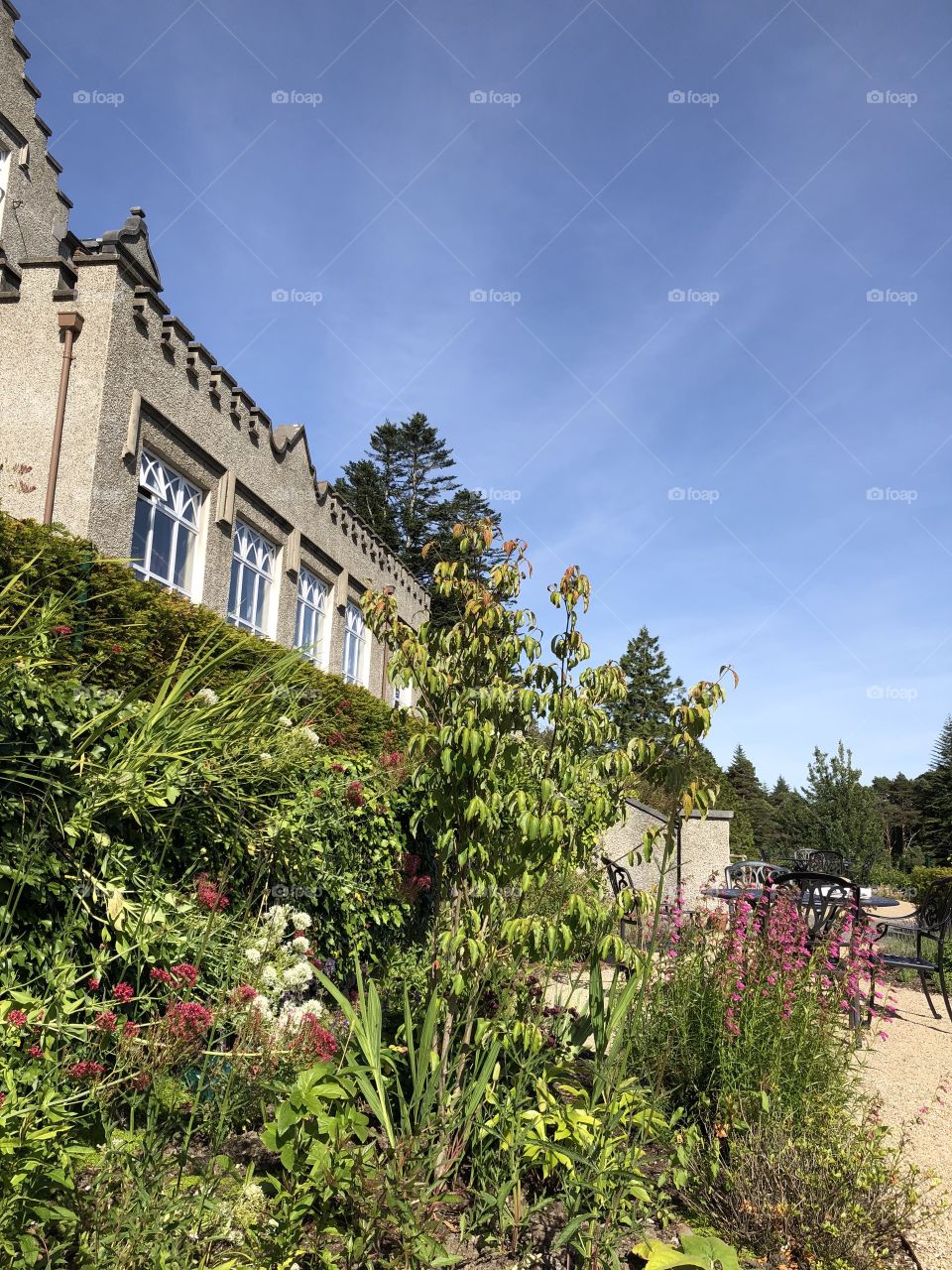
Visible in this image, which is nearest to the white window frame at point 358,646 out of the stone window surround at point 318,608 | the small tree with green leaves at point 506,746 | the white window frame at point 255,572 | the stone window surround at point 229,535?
the stone window surround at point 229,535

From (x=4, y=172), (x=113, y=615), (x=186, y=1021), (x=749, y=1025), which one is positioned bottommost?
(x=749, y=1025)

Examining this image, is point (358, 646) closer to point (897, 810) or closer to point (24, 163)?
point (24, 163)

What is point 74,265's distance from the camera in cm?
966

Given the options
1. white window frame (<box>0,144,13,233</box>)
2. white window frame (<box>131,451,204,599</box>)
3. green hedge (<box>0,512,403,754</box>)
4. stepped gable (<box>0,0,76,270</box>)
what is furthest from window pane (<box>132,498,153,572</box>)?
white window frame (<box>0,144,13,233</box>)

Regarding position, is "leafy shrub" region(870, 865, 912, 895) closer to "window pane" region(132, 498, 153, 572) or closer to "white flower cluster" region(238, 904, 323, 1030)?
"window pane" region(132, 498, 153, 572)

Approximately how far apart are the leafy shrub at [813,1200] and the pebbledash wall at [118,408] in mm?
4258

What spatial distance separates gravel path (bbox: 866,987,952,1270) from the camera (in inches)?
131

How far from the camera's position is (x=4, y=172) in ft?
41.0

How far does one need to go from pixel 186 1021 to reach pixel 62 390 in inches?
349

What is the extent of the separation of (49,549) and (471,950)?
433cm

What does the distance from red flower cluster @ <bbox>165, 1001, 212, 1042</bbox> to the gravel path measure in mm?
2810

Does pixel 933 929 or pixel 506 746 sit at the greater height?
pixel 506 746

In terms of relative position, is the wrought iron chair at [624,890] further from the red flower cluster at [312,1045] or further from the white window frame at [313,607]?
the white window frame at [313,607]

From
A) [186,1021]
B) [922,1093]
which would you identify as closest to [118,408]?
[186,1021]
